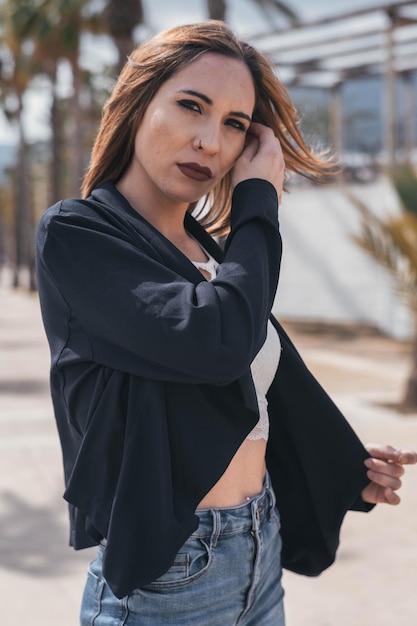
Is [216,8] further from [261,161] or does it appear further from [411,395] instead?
[261,161]

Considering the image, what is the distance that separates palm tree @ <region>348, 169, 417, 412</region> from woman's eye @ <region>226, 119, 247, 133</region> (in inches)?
295

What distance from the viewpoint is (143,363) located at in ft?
4.79

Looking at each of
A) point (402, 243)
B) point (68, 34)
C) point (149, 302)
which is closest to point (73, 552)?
point (149, 302)

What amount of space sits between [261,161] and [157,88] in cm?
24

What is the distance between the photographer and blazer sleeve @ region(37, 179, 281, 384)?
4.74 feet

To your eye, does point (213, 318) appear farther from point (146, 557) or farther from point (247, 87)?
point (247, 87)

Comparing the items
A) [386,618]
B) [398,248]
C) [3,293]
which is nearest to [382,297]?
[398,248]

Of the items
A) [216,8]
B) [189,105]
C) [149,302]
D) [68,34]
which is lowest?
[149,302]

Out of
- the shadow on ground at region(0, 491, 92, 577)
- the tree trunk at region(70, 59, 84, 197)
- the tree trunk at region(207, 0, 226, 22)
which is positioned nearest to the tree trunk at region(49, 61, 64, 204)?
the tree trunk at region(70, 59, 84, 197)

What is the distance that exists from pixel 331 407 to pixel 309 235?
16644 millimetres

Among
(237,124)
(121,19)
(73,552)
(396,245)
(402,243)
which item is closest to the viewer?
(237,124)

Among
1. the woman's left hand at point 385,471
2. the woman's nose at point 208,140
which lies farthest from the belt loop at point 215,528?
the woman's nose at point 208,140

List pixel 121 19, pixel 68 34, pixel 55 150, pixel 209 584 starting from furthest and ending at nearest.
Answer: pixel 55 150, pixel 68 34, pixel 121 19, pixel 209 584

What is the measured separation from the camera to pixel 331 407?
186 centimetres
